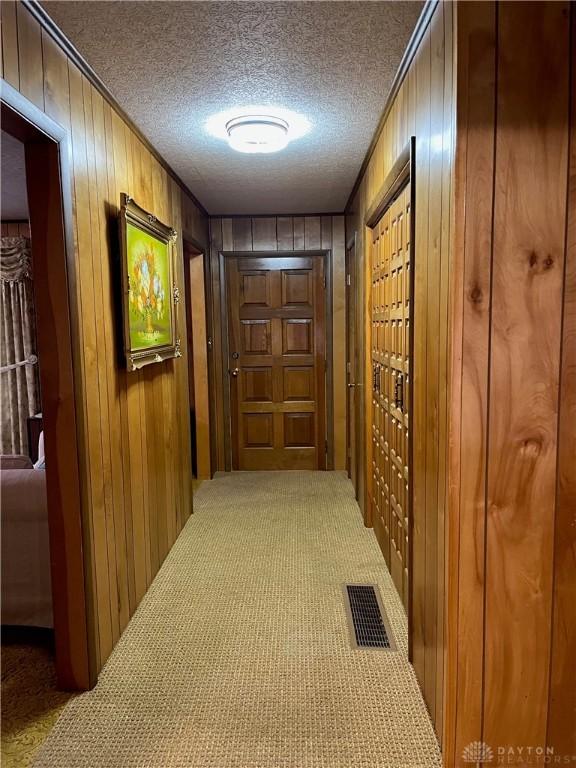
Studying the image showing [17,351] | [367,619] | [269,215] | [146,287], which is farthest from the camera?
[17,351]

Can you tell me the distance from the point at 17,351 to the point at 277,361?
2.40 m

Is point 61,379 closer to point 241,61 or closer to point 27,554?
point 27,554

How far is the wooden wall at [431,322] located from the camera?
1.47 m

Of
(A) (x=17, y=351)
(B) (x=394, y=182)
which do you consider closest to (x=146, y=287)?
(B) (x=394, y=182)

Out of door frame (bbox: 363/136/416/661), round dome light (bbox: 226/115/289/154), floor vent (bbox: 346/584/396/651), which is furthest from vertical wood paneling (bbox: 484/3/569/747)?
round dome light (bbox: 226/115/289/154)

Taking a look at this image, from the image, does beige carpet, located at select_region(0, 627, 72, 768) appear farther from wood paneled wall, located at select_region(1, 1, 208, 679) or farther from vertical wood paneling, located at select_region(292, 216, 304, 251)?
vertical wood paneling, located at select_region(292, 216, 304, 251)

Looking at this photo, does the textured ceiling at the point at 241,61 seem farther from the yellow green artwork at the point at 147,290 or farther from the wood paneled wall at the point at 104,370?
the yellow green artwork at the point at 147,290

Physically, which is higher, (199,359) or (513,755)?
(199,359)

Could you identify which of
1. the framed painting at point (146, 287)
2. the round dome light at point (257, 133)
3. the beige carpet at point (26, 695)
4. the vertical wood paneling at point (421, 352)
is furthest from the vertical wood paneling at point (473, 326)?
the framed painting at point (146, 287)

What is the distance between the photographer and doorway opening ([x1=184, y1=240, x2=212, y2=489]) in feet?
14.8

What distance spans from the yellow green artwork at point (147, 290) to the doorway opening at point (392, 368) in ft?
3.89

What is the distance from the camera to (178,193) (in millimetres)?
3439

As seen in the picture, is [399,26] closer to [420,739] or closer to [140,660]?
[420,739]

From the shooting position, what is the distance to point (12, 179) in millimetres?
3398
